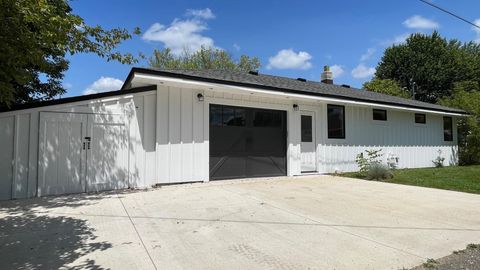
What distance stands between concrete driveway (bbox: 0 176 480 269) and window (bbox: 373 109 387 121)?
22.5 ft

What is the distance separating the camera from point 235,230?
4746 mm

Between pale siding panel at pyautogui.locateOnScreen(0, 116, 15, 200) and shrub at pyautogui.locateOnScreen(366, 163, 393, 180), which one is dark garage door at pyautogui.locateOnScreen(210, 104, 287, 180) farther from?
pale siding panel at pyautogui.locateOnScreen(0, 116, 15, 200)

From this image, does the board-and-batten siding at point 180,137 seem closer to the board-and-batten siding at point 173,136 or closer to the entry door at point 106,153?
the board-and-batten siding at point 173,136

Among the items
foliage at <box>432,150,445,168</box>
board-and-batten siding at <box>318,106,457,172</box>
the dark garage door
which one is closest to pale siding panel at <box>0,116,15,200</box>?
the dark garage door

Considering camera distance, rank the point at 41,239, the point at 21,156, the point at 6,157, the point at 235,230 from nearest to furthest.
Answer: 1. the point at 41,239
2. the point at 235,230
3. the point at 6,157
4. the point at 21,156

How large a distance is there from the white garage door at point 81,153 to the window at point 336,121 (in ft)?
25.7

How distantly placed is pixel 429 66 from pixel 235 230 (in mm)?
35808

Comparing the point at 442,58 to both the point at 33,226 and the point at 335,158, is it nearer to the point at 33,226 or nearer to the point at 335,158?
the point at 335,158

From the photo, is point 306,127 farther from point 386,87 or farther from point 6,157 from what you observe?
point 386,87

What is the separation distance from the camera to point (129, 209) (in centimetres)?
608

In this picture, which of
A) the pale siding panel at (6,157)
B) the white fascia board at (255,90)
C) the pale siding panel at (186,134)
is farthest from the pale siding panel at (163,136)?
the pale siding panel at (6,157)

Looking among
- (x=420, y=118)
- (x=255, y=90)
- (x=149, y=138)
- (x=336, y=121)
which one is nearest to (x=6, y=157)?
(x=149, y=138)

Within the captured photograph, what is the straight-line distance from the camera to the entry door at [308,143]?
12.0 metres

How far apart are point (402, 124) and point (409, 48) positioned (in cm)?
2312
